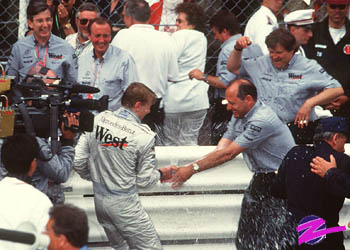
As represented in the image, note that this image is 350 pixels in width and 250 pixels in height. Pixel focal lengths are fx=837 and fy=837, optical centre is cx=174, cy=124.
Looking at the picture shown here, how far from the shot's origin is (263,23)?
23.6 feet

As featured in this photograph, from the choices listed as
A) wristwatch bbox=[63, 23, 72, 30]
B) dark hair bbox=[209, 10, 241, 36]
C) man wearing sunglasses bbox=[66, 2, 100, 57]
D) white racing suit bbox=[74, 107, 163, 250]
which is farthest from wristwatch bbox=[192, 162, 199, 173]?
wristwatch bbox=[63, 23, 72, 30]

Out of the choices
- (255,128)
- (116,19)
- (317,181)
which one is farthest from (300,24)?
(317,181)

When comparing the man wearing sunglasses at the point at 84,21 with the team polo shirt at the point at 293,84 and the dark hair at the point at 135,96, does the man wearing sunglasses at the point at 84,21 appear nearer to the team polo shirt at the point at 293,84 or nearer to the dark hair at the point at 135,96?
the dark hair at the point at 135,96

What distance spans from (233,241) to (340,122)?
1.30 m

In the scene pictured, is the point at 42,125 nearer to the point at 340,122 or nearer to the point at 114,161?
the point at 114,161

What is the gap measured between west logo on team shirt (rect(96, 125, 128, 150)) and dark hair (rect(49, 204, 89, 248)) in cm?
191

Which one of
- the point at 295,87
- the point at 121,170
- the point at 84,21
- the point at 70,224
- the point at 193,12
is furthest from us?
the point at 193,12

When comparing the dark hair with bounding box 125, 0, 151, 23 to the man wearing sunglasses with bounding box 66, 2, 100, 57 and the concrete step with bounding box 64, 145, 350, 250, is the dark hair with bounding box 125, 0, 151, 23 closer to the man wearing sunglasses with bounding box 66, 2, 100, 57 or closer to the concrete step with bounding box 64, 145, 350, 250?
the man wearing sunglasses with bounding box 66, 2, 100, 57

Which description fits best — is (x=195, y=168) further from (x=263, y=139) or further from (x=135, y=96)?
(x=135, y=96)

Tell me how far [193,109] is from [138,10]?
3.38 ft

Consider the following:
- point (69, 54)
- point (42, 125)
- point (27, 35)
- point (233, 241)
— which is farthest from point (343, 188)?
point (27, 35)

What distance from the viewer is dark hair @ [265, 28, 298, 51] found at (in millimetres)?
6742

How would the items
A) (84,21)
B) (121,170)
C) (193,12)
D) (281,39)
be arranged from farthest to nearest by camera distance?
(193,12) → (84,21) → (281,39) → (121,170)

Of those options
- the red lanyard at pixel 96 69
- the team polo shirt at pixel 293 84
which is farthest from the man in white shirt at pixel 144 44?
the team polo shirt at pixel 293 84
